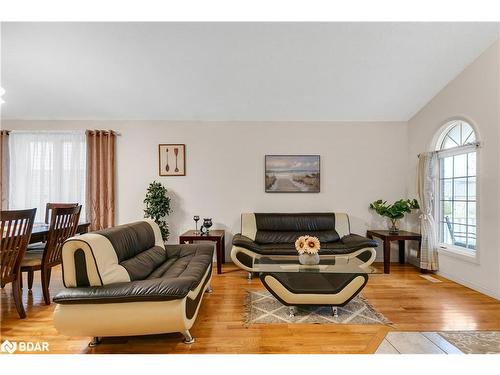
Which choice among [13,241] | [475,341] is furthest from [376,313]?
[13,241]

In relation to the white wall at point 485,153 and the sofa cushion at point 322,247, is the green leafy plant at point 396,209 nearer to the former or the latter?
the sofa cushion at point 322,247

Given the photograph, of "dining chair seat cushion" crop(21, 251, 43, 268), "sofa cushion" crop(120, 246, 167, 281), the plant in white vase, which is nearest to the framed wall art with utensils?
"sofa cushion" crop(120, 246, 167, 281)

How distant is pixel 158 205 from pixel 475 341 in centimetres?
421

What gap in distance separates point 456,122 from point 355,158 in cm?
150

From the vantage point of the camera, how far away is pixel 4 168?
4.69 m

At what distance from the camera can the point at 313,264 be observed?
9.53ft

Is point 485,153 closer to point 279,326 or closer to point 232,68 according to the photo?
point 279,326

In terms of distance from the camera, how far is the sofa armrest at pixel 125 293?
6.48 feet

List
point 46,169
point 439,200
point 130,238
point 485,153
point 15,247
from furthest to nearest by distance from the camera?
point 46,169
point 439,200
point 485,153
point 130,238
point 15,247

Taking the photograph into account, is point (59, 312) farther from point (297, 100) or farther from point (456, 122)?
point (456, 122)

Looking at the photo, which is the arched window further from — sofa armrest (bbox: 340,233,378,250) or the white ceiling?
sofa armrest (bbox: 340,233,378,250)

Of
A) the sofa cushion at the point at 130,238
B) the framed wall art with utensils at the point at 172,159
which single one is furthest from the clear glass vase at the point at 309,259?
the framed wall art with utensils at the point at 172,159

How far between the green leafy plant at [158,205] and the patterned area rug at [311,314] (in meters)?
2.23

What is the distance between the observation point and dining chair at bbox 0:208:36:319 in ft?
8.24
